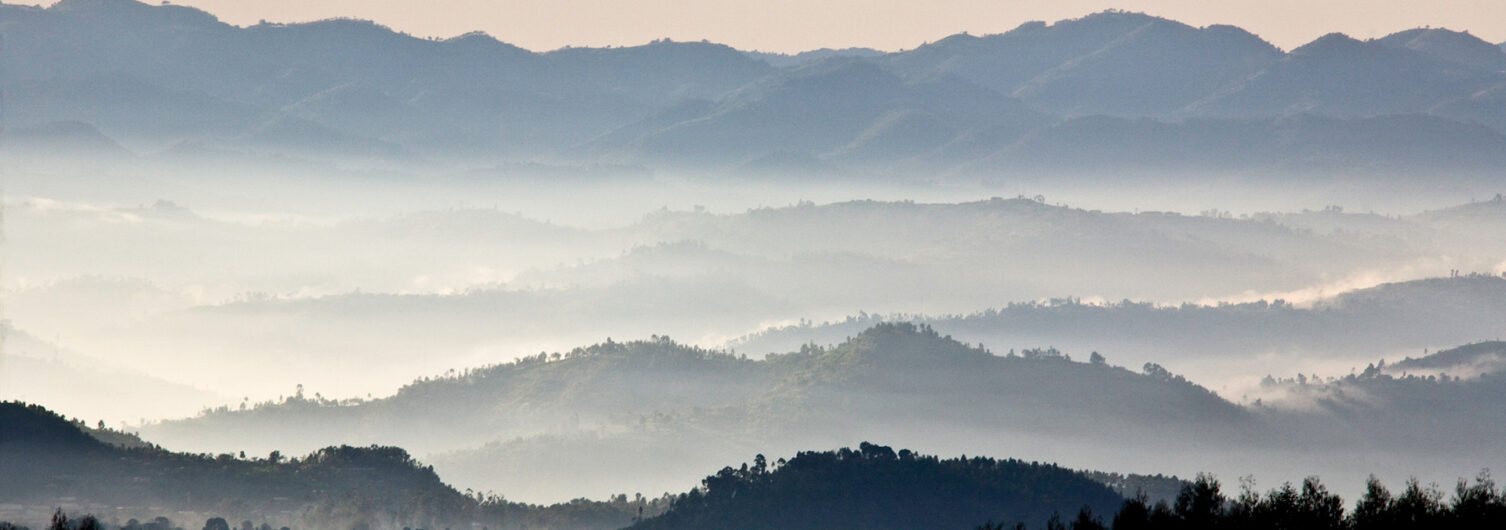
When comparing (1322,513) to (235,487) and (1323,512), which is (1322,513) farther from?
(235,487)

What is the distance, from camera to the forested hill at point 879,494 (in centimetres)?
17175

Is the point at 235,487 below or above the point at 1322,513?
above

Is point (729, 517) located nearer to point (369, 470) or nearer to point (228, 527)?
point (369, 470)

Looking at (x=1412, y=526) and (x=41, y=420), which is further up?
(x=41, y=420)

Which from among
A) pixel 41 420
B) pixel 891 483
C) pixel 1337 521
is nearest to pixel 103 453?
pixel 41 420

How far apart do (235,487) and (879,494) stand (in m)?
62.6

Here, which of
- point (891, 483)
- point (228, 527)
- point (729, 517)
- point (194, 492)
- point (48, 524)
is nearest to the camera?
point (48, 524)

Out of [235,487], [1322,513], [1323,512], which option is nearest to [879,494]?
[235,487]

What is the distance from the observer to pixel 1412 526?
89375mm

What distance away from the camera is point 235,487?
163 metres

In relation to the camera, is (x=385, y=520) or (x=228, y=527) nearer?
(x=228, y=527)

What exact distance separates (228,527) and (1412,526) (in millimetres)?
89164

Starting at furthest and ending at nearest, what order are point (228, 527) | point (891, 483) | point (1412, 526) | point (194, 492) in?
point (891, 483)
point (194, 492)
point (228, 527)
point (1412, 526)

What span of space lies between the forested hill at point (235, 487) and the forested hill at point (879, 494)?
12.5 metres
